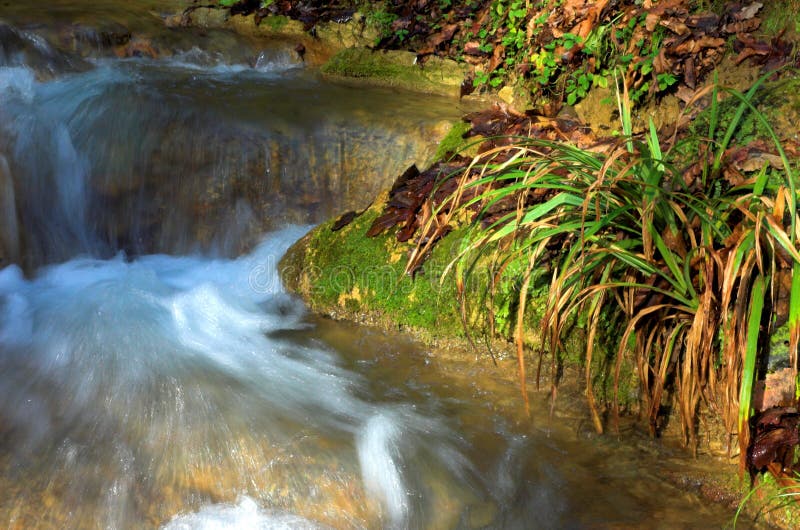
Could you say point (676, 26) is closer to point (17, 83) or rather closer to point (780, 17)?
point (780, 17)

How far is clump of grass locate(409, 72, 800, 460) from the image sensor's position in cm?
285

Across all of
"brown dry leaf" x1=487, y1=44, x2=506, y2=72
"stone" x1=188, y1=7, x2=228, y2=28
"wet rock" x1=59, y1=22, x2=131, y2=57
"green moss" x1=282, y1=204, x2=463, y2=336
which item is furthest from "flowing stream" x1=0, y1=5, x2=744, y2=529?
"stone" x1=188, y1=7, x2=228, y2=28

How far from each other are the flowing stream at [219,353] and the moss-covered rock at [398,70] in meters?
0.42

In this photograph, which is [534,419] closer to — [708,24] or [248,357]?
[248,357]

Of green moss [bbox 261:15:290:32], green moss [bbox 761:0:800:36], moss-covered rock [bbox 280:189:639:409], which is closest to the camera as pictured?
moss-covered rock [bbox 280:189:639:409]

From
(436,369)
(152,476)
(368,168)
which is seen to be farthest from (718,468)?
(368,168)

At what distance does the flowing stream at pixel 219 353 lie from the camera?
10.0 ft

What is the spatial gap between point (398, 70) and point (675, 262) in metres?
5.03

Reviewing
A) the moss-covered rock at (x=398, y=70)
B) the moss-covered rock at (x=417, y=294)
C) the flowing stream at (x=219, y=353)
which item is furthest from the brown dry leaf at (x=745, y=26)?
the moss-covered rock at (x=398, y=70)

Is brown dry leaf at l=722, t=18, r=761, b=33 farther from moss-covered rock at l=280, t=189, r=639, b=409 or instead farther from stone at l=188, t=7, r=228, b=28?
stone at l=188, t=7, r=228, b=28

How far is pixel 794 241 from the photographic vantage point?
9.19 ft

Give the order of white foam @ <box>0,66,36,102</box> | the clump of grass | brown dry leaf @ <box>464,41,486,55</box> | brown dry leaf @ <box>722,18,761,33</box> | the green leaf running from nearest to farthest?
the green leaf → the clump of grass → brown dry leaf @ <box>722,18,761,33</box> → white foam @ <box>0,66,36,102</box> → brown dry leaf @ <box>464,41,486,55</box>

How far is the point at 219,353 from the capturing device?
4145mm

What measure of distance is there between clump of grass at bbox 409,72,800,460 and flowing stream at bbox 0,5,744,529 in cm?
48
